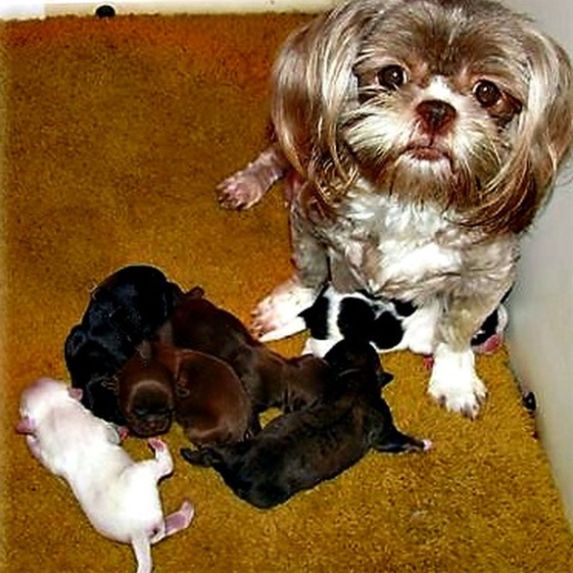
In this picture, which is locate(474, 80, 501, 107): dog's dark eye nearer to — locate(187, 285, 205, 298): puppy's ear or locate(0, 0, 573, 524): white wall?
locate(0, 0, 573, 524): white wall

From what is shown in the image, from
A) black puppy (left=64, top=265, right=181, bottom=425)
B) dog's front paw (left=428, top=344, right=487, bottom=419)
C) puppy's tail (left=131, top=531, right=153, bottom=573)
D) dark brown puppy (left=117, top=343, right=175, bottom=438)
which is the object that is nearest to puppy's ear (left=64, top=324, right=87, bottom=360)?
black puppy (left=64, top=265, right=181, bottom=425)

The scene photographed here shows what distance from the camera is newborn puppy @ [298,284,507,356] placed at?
8.39 feet

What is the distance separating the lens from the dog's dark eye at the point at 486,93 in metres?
2.22

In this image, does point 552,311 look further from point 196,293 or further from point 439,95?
point 196,293

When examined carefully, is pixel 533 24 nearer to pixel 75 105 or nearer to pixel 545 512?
pixel 545 512

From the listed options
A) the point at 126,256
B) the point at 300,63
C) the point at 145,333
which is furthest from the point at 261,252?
the point at 300,63

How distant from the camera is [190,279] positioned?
9.44 feet

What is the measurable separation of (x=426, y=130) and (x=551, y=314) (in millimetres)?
497

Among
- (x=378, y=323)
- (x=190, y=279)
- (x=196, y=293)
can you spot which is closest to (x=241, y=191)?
(x=190, y=279)

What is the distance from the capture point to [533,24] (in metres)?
2.30

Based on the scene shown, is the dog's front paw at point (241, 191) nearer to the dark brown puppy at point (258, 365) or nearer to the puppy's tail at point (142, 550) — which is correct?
the dark brown puppy at point (258, 365)

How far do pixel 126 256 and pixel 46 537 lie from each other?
27.7 inches

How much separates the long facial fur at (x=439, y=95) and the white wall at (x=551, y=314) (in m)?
0.09

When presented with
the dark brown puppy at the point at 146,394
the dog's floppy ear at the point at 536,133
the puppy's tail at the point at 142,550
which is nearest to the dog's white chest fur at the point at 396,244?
the dog's floppy ear at the point at 536,133
